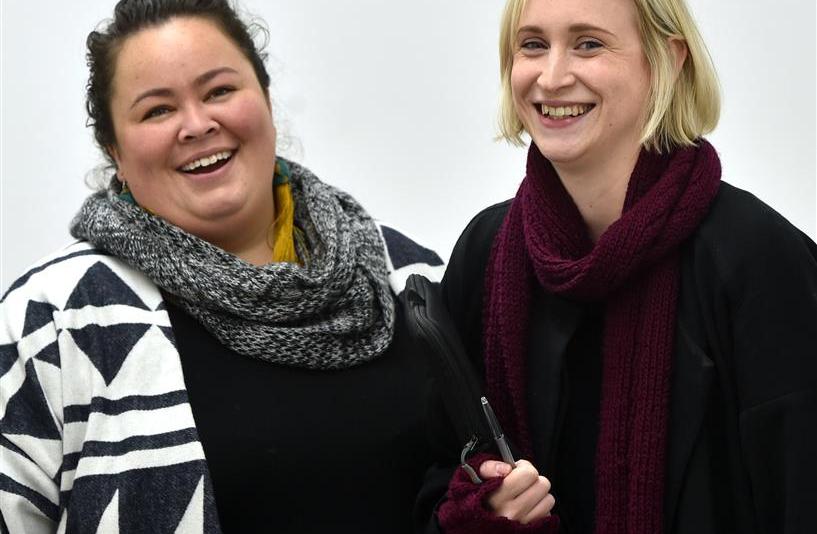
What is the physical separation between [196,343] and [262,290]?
0.42 feet

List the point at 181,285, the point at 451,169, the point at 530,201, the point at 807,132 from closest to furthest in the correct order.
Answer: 1. the point at 530,201
2. the point at 181,285
3. the point at 807,132
4. the point at 451,169

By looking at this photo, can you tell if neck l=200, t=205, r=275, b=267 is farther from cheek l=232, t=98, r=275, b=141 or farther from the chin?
the chin

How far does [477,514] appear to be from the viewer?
1639 mm

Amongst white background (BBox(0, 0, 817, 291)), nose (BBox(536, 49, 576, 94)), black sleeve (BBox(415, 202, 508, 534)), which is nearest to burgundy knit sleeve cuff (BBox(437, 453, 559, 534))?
black sleeve (BBox(415, 202, 508, 534))

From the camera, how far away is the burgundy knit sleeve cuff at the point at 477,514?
163cm

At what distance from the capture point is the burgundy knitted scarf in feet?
5.17

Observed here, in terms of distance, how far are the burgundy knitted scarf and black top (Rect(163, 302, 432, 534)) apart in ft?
1.00

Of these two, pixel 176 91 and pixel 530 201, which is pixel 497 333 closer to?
pixel 530 201

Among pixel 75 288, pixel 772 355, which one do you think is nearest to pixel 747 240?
pixel 772 355

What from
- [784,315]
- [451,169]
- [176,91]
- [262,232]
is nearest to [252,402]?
[262,232]

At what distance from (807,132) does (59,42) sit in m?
1.52

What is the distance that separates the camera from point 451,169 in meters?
2.74

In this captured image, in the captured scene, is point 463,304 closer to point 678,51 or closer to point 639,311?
point 639,311

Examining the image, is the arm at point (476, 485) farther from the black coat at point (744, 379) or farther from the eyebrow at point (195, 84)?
the eyebrow at point (195, 84)
